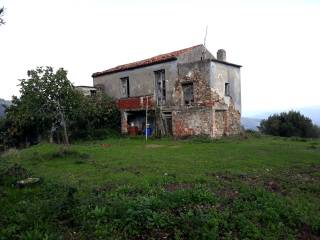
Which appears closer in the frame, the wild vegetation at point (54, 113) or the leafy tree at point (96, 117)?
the wild vegetation at point (54, 113)

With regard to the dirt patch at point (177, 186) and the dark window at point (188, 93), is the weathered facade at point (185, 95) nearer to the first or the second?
the dark window at point (188, 93)

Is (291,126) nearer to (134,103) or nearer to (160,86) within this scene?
(160,86)

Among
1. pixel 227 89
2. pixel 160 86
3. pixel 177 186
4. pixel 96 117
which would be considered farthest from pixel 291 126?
pixel 177 186

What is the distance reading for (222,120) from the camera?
74.6ft

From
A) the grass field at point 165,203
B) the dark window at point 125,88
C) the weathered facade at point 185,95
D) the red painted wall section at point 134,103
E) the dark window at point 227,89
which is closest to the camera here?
the grass field at point 165,203

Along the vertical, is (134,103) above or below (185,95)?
below

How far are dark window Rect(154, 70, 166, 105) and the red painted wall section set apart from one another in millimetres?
621

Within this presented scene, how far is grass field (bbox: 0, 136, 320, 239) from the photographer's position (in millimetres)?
5949

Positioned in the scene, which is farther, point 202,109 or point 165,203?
point 202,109

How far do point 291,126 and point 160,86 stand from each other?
1598 centimetres

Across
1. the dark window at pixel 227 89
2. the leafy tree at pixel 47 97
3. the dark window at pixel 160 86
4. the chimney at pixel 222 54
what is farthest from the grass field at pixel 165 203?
the chimney at pixel 222 54

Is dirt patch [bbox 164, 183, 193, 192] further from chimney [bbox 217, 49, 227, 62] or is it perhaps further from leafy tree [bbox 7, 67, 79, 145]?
chimney [bbox 217, 49, 227, 62]

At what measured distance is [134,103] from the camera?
2500 cm

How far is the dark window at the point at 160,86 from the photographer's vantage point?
2417 cm
